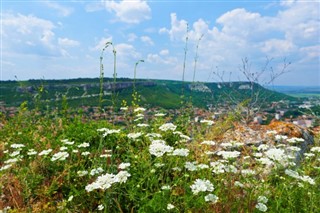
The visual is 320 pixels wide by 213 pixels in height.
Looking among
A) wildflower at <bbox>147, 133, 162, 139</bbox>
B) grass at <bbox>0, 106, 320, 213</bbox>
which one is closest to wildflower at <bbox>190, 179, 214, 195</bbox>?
grass at <bbox>0, 106, 320, 213</bbox>

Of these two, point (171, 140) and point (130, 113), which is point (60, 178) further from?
point (130, 113)

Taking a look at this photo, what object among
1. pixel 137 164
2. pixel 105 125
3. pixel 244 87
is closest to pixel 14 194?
pixel 137 164

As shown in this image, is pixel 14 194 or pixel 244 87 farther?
pixel 244 87

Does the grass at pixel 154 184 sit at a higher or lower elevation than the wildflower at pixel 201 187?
lower

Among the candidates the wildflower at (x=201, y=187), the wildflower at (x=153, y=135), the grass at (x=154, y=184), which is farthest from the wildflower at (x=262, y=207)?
the wildflower at (x=153, y=135)

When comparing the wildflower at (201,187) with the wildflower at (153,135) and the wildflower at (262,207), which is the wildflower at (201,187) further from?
the wildflower at (153,135)

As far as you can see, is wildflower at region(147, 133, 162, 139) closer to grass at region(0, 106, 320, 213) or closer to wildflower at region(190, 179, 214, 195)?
grass at region(0, 106, 320, 213)

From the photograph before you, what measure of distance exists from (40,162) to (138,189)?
1871mm

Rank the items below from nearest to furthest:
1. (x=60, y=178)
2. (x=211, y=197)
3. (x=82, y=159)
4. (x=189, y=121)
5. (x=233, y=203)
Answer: (x=211, y=197), (x=233, y=203), (x=60, y=178), (x=82, y=159), (x=189, y=121)

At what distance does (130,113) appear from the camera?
7387 mm

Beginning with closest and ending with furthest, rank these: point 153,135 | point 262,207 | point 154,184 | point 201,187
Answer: point 201,187 < point 262,207 < point 154,184 < point 153,135

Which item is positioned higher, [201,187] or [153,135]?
[153,135]

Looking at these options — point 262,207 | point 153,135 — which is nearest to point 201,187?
point 262,207

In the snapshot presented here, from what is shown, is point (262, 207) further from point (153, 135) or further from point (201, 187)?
point (153, 135)
